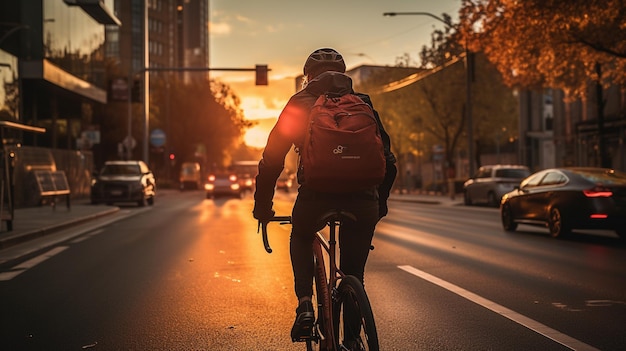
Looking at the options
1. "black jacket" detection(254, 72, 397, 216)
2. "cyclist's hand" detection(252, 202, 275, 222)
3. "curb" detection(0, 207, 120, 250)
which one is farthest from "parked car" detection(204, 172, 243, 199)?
"black jacket" detection(254, 72, 397, 216)

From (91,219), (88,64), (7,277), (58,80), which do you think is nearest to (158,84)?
(88,64)

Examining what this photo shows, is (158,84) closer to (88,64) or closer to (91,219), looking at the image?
(88,64)

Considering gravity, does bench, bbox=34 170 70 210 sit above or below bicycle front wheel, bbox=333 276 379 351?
above

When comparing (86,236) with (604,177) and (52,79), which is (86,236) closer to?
(604,177)

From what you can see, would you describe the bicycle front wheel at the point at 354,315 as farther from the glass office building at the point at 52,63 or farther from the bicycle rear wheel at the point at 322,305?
the glass office building at the point at 52,63

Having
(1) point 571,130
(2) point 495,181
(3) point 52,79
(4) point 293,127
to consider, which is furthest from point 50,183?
(1) point 571,130

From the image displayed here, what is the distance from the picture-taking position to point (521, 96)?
5150cm

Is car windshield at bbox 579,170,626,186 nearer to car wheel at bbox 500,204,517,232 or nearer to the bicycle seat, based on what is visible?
car wheel at bbox 500,204,517,232

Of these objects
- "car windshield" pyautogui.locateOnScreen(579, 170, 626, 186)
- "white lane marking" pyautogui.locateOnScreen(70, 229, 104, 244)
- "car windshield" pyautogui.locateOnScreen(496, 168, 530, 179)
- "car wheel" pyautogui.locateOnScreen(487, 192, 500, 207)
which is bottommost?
"white lane marking" pyautogui.locateOnScreen(70, 229, 104, 244)

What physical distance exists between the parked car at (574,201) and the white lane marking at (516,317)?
5.62m

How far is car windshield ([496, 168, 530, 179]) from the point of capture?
28906mm

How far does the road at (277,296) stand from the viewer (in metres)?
5.69

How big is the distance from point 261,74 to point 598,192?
68.3 feet

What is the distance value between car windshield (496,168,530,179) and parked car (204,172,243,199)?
1604cm
